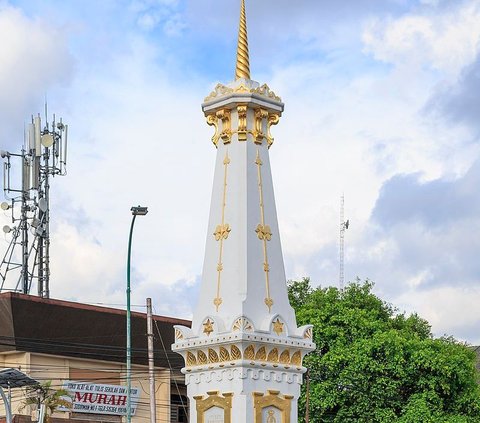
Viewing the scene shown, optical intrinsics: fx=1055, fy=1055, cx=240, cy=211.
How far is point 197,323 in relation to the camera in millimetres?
17469

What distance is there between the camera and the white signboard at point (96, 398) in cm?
4150

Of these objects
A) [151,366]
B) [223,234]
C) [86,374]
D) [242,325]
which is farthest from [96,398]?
[242,325]

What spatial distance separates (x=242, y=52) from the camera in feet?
61.2

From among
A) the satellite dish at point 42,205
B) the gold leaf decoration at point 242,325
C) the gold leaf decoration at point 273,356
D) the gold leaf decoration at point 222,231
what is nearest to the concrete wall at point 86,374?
the satellite dish at point 42,205

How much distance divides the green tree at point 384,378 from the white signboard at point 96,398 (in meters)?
7.79

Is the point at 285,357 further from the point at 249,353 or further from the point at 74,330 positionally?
the point at 74,330

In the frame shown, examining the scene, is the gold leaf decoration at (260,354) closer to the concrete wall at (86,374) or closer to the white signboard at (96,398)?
the concrete wall at (86,374)

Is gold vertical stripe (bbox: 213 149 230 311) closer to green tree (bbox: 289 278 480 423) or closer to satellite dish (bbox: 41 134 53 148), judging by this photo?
green tree (bbox: 289 278 480 423)

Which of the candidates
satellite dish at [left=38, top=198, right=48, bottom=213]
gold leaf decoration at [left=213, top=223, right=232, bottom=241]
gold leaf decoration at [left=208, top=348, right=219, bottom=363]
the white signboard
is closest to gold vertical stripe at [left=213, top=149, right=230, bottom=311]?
gold leaf decoration at [left=213, top=223, right=232, bottom=241]

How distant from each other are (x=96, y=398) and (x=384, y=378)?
11.6m

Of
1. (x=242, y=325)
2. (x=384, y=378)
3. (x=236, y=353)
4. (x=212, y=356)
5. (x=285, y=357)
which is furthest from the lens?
(x=384, y=378)

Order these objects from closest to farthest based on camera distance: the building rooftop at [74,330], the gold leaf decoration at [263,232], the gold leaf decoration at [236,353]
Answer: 1. the gold leaf decoration at [236,353]
2. the gold leaf decoration at [263,232]
3. the building rooftop at [74,330]

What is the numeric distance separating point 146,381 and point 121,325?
11.7 feet

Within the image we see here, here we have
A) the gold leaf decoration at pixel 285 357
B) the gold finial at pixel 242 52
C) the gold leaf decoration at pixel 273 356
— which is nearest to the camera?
the gold leaf decoration at pixel 273 356
